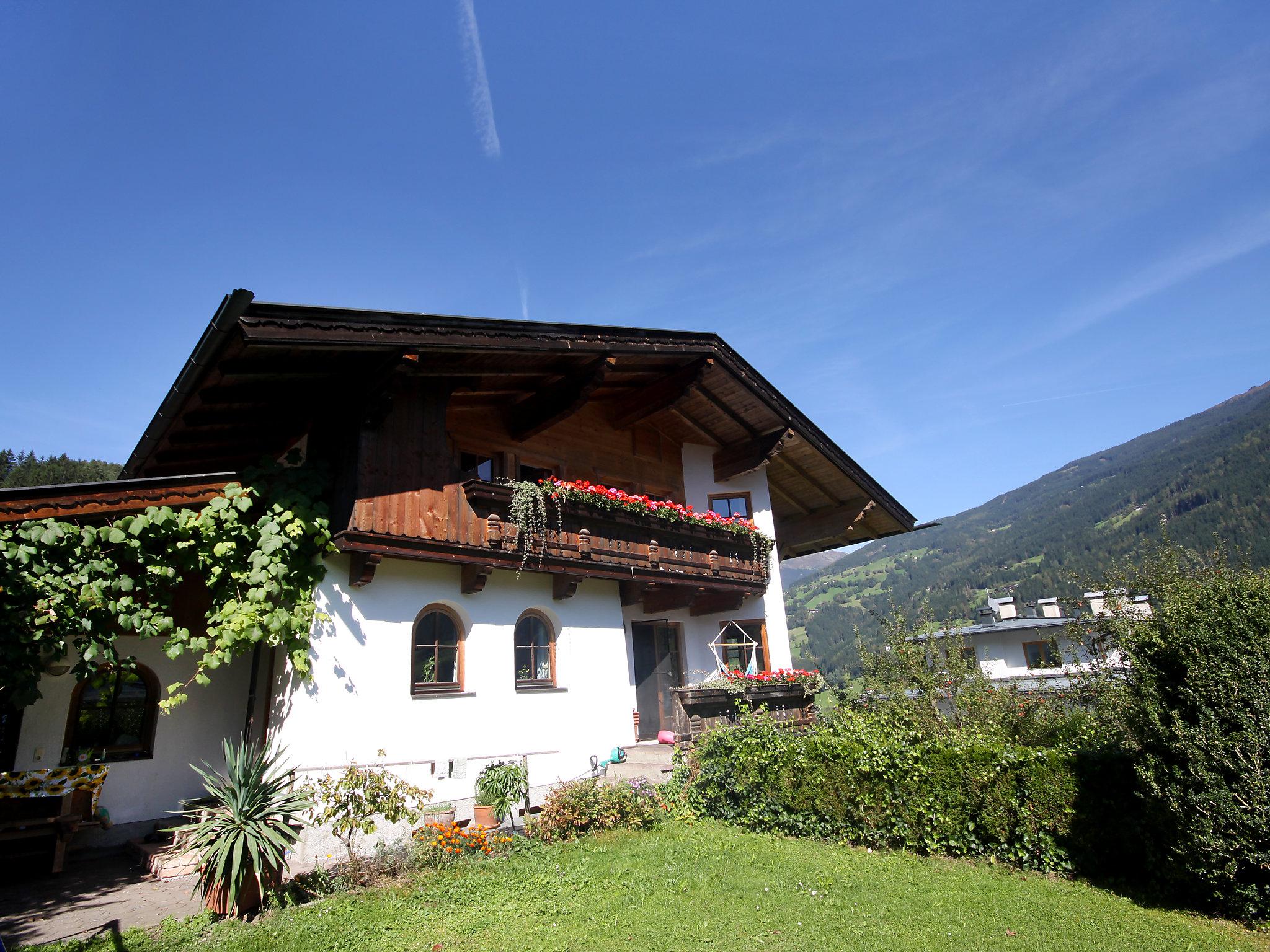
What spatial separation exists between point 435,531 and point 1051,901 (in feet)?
26.9

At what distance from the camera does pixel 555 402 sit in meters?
12.5

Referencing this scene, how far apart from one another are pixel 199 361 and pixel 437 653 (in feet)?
16.8

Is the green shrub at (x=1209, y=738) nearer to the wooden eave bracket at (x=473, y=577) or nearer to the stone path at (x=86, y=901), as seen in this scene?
the wooden eave bracket at (x=473, y=577)

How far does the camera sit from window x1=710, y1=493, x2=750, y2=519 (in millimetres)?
17197

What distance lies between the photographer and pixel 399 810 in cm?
838

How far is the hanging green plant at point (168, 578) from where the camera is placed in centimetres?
769

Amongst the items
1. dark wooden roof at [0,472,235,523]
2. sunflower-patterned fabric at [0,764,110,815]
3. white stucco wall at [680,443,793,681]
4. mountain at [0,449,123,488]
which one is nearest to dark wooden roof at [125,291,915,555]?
white stucco wall at [680,443,793,681]

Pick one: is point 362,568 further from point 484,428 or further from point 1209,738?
point 1209,738

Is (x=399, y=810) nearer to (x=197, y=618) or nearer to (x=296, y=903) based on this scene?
(x=296, y=903)

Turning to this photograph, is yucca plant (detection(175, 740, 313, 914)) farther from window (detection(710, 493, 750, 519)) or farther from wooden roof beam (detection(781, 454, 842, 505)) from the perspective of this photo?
Answer: wooden roof beam (detection(781, 454, 842, 505))

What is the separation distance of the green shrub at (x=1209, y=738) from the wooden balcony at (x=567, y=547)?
7726 millimetres

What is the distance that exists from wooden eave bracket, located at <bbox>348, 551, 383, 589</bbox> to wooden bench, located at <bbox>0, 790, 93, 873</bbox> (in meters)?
3.98

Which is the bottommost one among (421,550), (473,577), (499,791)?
(499,791)

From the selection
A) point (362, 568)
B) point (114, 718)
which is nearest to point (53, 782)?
point (114, 718)
